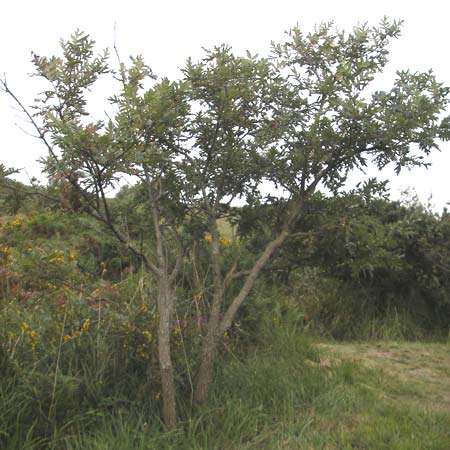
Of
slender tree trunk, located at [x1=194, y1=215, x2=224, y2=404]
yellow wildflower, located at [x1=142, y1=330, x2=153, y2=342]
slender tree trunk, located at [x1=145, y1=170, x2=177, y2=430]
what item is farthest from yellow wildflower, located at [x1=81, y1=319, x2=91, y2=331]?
slender tree trunk, located at [x1=194, y1=215, x2=224, y2=404]

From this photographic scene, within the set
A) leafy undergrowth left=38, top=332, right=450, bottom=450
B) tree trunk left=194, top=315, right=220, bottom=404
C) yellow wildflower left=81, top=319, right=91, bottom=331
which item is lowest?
leafy undergrowth left=38, top=332, right=450, bottom=450

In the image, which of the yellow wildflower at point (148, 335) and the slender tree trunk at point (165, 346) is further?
the yellow wildflower at point (148, 335)

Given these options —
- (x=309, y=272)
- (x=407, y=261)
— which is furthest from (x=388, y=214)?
(x=309, y=272)

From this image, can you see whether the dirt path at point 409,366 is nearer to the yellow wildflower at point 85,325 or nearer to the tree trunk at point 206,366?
the tree trunk at point 206,366

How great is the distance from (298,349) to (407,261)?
2823 mm

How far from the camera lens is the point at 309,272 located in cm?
807

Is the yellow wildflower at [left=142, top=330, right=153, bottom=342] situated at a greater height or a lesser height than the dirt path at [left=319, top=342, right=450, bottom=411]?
greater

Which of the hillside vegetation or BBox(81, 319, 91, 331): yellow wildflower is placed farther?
BBox(81, 319, 91, 331): yellow wildflower

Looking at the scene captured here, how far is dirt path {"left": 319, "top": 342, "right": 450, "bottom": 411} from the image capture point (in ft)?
16.0

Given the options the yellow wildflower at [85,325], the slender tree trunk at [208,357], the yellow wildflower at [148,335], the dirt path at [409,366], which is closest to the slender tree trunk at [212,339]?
the slender tree trunk at [208,357]

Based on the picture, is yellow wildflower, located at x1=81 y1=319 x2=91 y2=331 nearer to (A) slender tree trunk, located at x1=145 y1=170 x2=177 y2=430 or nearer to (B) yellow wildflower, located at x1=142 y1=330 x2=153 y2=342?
(B) yellow wildflower, located at x1=142 y1=330 x2=153 y2=342

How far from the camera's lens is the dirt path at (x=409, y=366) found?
4.89 meters

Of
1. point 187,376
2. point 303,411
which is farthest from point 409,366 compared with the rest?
point 187,376

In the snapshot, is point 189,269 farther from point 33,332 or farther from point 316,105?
point 316,105
